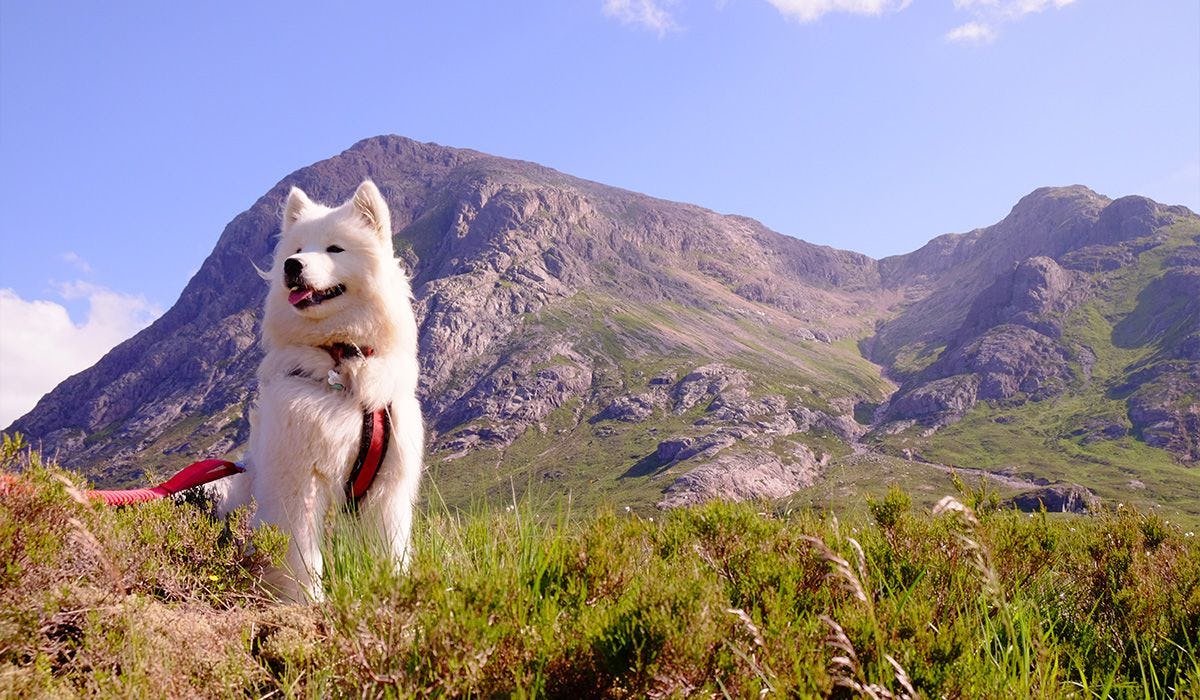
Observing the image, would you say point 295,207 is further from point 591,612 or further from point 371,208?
point 591,612

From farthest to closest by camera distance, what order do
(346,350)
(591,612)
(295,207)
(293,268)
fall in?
(295,207), (346,350), (293,268), (591,612)

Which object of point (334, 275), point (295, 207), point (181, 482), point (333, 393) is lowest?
point (181, 482)

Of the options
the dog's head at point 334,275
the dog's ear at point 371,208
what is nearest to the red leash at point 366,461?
the dog's head at point 334,275

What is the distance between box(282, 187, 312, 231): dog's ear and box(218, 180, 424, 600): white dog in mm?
277

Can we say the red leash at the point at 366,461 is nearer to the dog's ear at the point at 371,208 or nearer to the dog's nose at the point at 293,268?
the dog's nose at the point at 293,268

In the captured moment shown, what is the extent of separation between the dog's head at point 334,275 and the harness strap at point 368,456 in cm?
85

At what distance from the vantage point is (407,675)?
2.95 metres

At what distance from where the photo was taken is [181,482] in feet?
19.7

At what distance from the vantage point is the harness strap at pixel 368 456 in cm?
568

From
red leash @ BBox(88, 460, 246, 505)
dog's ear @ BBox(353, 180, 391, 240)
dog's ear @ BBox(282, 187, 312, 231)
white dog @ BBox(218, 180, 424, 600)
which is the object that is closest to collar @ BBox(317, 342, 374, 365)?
white dog @ BBox(218, 180, 424, 600)

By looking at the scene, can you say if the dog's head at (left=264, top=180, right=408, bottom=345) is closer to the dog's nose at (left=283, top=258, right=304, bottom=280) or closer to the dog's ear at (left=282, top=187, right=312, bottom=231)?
the dog's nose at (left=283, top=258, right=304, bottom=280)

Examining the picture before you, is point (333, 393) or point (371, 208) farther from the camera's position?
point (371, 208)

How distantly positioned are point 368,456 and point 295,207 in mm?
3114

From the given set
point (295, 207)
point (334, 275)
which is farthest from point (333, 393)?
point (295, 207)
